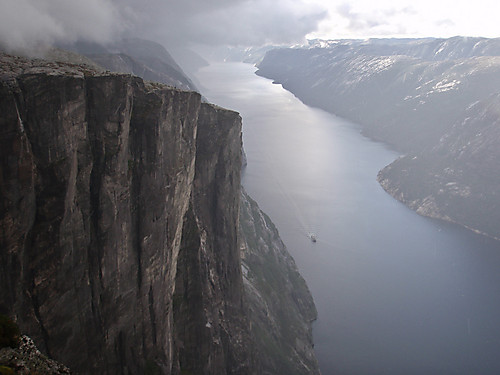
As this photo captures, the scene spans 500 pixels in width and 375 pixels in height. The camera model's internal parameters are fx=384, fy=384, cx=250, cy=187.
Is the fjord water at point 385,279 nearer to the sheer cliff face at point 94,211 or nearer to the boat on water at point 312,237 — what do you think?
the boat on water at point 312,237

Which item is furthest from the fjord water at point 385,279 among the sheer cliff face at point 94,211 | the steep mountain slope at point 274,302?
the sheer cliff face at point 94,211

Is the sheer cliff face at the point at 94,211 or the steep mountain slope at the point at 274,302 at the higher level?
the sheer cliff face at the point at 94,211

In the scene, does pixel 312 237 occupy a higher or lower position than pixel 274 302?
lower

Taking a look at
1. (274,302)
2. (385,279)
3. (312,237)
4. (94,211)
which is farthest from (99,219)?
(312,237)

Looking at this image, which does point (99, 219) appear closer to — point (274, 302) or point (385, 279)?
point (274, 302)

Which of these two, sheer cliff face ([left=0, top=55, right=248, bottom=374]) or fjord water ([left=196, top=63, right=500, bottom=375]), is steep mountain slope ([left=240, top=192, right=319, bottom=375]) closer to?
fjord water ([left=196, top=63, right=500, bottom=375])

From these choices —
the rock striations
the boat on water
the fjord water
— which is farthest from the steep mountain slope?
the rock striations
